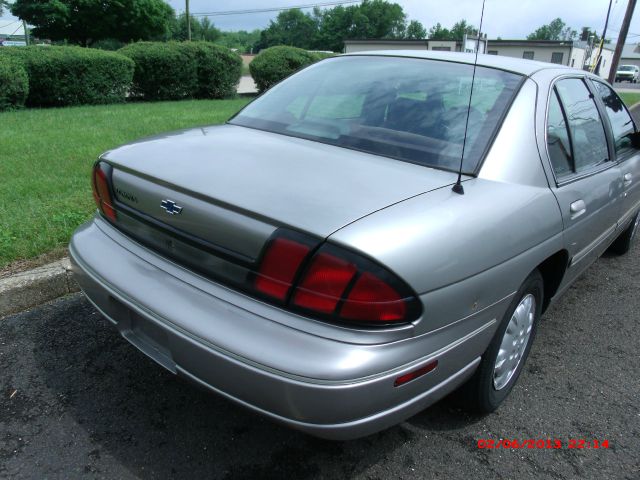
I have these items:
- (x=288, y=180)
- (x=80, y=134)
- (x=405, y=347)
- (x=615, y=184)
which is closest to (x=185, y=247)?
(x=288, y=180)

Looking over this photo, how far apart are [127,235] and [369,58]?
5.45 ft

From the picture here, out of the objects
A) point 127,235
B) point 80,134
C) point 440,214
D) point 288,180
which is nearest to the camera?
point 440,214

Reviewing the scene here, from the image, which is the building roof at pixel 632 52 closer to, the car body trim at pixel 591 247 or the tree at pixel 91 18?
the tree at pixel 91 18

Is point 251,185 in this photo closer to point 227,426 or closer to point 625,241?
point 227,426

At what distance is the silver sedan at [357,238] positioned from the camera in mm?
1660

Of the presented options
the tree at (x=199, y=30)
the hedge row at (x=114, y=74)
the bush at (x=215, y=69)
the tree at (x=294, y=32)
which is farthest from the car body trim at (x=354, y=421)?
the tree at (x=294, y=32)

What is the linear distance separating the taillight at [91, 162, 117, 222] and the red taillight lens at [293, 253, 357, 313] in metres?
1.14

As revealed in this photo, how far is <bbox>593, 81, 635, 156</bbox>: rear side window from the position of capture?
3453 millimetres

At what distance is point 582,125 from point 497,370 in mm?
1485

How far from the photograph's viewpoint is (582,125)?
295cm

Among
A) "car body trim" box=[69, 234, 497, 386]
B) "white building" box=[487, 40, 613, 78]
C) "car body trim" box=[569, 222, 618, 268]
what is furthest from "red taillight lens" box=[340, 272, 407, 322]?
"white building" box=[487, 40, 613, 78]

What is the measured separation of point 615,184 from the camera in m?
3.14

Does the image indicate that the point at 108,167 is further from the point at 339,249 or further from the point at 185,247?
the point at 339,249

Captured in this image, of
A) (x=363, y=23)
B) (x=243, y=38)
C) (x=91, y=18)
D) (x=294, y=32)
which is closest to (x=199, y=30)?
(x=294, y=32)
